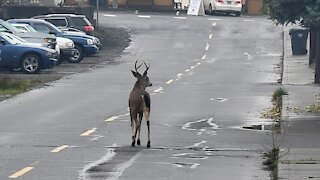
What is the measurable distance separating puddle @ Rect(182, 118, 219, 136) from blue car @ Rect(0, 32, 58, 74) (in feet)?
53.4

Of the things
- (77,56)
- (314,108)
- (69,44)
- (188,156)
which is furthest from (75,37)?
(188,156)

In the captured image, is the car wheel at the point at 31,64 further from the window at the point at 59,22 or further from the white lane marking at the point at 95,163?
the white lane marking at the point at 95,163

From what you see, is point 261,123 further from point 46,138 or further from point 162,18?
point 162,18

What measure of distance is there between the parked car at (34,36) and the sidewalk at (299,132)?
31.9 ft

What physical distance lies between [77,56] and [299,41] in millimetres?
9870

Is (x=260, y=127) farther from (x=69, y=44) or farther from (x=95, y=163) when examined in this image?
(x=69, y=44)

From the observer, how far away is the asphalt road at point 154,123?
1422 cm

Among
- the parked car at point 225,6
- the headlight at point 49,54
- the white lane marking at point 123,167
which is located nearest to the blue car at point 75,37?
the headlight at point 49,54

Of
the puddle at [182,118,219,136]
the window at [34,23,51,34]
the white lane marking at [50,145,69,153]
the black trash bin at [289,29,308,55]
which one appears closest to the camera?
the white lane marking at [50,145,69,153]

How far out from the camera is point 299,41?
45.0m

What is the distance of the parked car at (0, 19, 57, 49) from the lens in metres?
39.2

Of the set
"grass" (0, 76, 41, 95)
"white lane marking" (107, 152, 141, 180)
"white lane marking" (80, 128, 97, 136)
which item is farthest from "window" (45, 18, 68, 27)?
"white lane marking" (107, 152, 141, 180)

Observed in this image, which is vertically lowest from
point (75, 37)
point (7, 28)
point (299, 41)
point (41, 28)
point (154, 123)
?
point (299, 41)

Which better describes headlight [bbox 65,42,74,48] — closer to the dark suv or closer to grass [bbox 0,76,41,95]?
the dark suv
